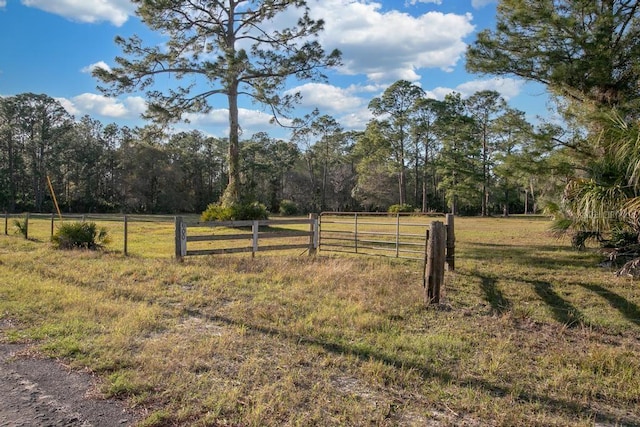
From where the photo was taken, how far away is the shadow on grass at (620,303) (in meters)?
6.24

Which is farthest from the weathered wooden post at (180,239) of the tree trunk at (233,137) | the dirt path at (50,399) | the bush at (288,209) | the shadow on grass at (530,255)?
the bush at (288,209)

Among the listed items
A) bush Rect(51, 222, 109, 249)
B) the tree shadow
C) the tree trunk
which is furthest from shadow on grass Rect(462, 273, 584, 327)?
the tree trunk

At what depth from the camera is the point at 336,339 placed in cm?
482

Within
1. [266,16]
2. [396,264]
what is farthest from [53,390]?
[266,16]

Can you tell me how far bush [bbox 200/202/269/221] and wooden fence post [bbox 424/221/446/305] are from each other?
14967 millimetres

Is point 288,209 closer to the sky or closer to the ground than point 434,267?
closer to the sky

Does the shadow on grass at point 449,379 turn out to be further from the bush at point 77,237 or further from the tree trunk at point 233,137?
the tree trunk at point 233,137

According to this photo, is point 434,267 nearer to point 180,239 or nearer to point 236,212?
point 180,239

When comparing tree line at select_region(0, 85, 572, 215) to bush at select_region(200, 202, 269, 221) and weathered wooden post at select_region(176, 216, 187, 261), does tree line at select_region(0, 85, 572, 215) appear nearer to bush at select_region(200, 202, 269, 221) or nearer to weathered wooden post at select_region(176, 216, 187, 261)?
bush at select_region(200, 202, 269, 221)

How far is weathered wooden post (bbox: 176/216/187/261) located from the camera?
9.38 meters

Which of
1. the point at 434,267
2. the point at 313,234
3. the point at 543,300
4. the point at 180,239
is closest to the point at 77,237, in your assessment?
the point at 180,239

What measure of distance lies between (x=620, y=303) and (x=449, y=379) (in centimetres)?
486

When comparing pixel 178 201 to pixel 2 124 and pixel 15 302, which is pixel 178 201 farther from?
pixel 15 302

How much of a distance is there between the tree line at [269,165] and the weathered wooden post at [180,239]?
31008 mm
